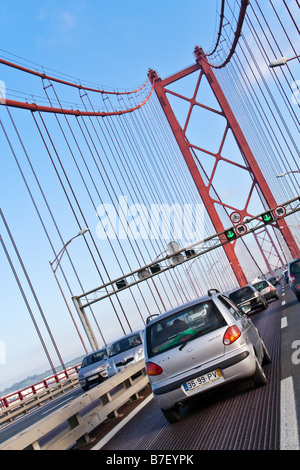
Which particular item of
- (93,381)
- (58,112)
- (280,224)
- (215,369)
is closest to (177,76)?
(58,112)

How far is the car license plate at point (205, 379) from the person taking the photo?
19.0ft

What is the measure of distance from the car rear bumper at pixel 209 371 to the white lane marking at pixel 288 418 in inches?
18.1

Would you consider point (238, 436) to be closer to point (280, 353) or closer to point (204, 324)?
point (204, 324)

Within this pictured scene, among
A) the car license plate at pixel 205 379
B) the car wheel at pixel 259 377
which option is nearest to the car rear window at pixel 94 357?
the car wheel at pixel 259 377

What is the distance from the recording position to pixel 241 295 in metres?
20.3

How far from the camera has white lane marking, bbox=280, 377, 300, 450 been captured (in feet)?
12.4

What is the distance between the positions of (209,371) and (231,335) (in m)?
0.48

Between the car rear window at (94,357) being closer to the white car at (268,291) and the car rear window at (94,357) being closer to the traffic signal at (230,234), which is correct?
the white car at (268,291)

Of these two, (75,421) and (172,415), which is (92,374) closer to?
(75,421)

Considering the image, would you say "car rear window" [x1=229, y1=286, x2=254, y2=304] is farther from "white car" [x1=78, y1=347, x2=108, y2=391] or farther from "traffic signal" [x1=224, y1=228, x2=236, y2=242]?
"traffic signal" [x1=224, y1=228, x2=236, y2=242]

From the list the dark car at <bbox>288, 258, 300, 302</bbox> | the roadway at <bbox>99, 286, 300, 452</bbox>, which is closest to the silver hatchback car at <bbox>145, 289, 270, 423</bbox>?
the roadway at <bbox>99, 286, 300, 452</bbox>

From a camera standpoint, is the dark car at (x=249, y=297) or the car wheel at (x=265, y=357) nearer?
the car wheel at (x=265, y=357)

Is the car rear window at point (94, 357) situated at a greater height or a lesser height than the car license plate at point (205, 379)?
lesser

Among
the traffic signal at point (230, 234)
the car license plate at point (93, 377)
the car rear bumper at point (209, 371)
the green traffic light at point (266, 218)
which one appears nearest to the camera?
the car rear bumper at point (209, 371)
